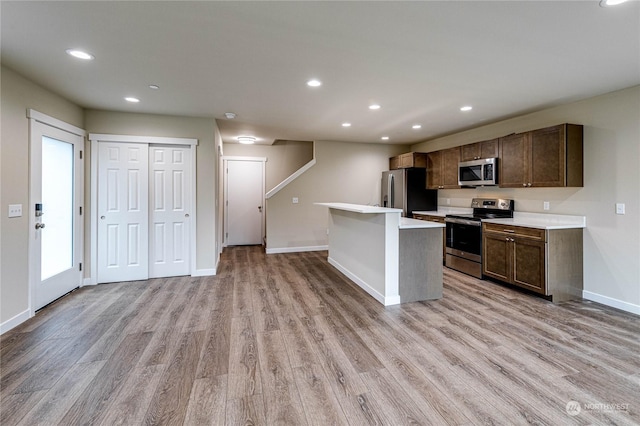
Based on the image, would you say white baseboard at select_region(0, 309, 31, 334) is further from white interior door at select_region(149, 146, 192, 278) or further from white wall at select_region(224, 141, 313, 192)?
white wall at select_region(224, 141, 313, 192)

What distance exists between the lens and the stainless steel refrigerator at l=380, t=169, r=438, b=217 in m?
6.16

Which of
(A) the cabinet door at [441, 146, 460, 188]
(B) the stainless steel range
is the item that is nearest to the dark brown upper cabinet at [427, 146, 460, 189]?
(A) the cabinet door at [441, 146, 460, 188]

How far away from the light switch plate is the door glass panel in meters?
0.45

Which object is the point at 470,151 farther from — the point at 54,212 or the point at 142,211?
the point at 54,212

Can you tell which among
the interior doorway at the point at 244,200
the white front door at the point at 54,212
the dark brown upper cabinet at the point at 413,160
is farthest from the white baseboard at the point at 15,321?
the dark brown upper cabinet at the point at 413,160

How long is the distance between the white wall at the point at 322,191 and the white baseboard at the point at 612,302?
13.6 ft

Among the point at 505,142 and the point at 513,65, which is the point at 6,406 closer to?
the point at 513,65

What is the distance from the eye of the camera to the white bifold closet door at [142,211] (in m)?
4.24

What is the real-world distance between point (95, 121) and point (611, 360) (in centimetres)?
626

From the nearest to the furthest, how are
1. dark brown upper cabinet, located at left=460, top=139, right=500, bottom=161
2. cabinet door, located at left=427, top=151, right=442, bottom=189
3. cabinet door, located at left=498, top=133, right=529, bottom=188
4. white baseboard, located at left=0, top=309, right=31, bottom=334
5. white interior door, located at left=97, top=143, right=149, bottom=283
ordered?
white baseboard, located at left=0, top=309, right=31, bottom=334 → cabinet door, located at left=498, top=133, right=529, bottom=188 → white interior door, located at left=97, top=143, right=149, bottom=283 → dark brown upper cabinet, located at left=460, top=139, right=500, bottom=161 → cabinet door, located at left=427, top=151, right=442, bottom=189

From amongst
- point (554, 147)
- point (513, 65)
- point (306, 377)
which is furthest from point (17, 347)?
point (554, 147)

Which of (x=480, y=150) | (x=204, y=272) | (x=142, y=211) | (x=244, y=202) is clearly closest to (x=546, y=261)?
(x=480, y=150)

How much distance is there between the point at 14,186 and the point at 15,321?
1.31m

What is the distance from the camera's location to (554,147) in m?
3.69
